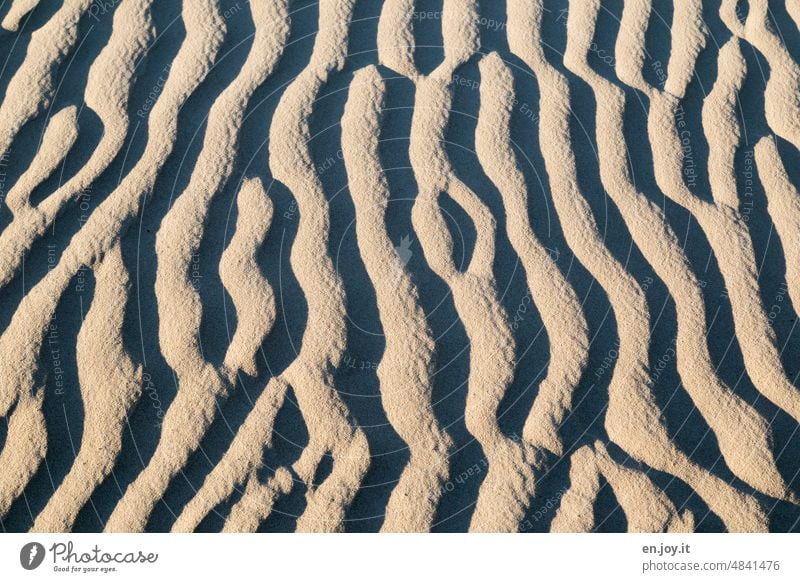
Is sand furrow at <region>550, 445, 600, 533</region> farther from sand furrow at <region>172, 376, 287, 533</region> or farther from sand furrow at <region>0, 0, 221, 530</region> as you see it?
sand furrow at <region>0, 0, 221, 530</region>

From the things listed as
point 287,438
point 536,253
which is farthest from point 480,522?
point 536,253

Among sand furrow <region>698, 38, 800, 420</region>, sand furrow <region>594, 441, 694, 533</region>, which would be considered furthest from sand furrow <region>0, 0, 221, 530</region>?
sand furrow <region>698, 38, 800, 420</region>

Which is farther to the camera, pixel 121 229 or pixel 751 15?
pixel 751 15

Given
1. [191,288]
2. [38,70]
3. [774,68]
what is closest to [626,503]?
[191,288]

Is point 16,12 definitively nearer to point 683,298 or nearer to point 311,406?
point 311,406

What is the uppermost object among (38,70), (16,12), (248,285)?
(16,12)

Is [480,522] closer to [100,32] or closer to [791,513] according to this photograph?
[791,513]

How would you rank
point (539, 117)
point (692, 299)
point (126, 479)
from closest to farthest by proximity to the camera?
point (126, 479), point (692, 299), point (539, 117)
